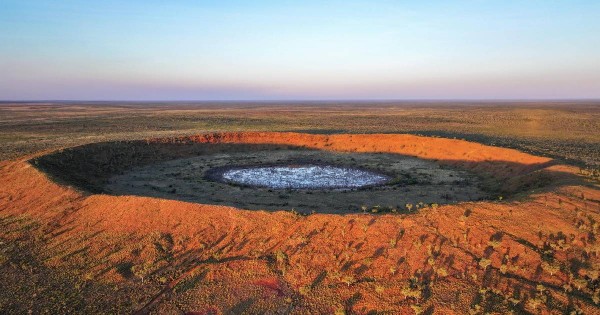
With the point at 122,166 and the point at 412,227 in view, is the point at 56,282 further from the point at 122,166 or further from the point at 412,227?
the point at 122,166

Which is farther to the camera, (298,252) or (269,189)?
(269,189)

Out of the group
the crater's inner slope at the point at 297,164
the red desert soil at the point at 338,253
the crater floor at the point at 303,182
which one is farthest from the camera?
the crater's inner slope at the point at 297,164

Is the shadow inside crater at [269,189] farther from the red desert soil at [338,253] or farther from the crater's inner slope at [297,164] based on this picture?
the red desert soil at [338,253]

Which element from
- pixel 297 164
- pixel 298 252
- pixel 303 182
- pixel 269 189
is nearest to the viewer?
pixel 298 252

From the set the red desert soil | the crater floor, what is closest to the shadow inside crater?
the crater floor

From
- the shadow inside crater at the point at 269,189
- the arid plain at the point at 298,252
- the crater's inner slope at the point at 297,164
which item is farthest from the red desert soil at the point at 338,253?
the crater's inner slope at the point at 297,164

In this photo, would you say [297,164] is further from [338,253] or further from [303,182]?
[338,253]

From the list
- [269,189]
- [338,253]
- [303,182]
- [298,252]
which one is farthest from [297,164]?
[338,253]

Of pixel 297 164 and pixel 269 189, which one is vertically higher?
pixel 297 164

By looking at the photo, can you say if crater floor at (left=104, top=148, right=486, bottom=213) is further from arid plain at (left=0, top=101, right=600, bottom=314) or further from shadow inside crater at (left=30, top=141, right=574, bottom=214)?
arid plain at (left=0, top=101, right=600, bottom=314)
